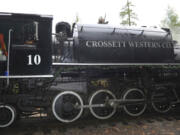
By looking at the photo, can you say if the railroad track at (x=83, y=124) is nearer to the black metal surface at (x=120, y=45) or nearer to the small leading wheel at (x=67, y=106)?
the small leading wheel at (x=67, y=106)

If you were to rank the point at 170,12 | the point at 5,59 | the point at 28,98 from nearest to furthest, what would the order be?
the point at 5,59
the point at 28,98
the point at 170,12

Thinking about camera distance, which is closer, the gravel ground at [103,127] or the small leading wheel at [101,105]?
the gravel ground at [103,127]

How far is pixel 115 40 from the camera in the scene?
4406 millimetres

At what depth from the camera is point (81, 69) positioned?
4.22 m

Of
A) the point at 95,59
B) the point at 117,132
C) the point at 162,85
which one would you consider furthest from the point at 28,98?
the point at 162,85

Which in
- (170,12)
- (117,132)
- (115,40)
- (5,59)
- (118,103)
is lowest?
(117,132)

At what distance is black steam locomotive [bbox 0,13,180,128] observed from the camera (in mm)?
3473

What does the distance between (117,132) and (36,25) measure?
3.02 metres

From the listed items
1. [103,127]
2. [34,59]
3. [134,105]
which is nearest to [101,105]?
[103,127]

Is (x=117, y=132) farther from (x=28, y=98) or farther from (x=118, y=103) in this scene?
(x=28, y=98)

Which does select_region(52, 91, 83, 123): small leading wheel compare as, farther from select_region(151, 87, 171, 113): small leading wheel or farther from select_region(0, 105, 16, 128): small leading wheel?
select_region(151, 87, 171, 113): small leading wheel

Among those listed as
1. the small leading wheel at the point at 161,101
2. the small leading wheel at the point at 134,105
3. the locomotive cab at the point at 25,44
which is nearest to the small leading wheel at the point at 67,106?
the locomotive cab at the point at 25,44

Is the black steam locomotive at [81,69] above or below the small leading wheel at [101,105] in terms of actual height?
above

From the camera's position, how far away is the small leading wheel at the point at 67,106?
3.96 m
